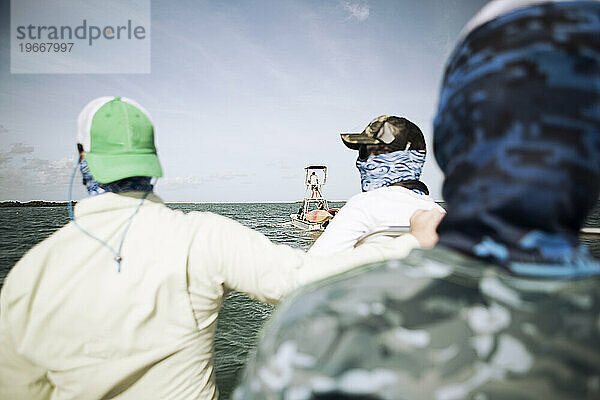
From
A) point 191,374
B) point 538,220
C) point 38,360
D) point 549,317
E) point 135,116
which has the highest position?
point 135,116

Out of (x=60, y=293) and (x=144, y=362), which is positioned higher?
(x=60, y=293)

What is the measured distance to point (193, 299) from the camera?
4.48ft

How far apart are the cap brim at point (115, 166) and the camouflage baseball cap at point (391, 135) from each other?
1132mm

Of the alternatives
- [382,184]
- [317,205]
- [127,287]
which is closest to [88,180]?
[127,287]

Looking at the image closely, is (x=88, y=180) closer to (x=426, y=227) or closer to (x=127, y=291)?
(x=127, y=291)

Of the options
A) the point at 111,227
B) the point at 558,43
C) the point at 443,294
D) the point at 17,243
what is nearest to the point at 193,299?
the point at 111,227

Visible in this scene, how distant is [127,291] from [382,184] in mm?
1390

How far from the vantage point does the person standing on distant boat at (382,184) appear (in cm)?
193

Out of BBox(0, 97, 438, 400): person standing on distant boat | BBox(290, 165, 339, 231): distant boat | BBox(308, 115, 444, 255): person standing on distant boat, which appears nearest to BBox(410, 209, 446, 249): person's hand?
BBox(0, 97, 438, 400): person standing on distant boat

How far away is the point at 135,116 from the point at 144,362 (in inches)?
37.4

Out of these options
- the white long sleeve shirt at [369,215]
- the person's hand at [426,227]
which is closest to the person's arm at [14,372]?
the white long sleeve shirt at [369,215]

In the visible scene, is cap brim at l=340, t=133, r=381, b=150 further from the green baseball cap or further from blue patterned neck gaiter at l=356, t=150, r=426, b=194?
the green baseball cap

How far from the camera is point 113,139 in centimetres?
143

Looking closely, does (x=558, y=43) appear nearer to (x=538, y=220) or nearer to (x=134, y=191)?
(x=538, y=220)
